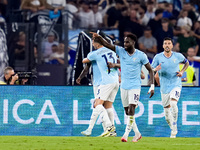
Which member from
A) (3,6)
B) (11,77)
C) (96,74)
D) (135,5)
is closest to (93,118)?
(96,74)

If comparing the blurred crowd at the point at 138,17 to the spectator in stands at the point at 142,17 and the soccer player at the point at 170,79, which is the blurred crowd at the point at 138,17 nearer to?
the spectator in stands at the point at 142,17

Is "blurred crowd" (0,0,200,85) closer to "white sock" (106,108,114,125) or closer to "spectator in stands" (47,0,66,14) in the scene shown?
"spectator in stands" (47,0,66,14)

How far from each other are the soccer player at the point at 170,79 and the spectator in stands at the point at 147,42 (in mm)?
5720

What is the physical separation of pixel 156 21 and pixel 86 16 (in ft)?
7.65

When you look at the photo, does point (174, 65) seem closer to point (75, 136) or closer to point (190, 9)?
point (75, 136)

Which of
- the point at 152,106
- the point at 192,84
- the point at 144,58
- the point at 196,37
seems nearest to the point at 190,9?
the point at 196,37

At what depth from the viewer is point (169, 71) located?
45.8 feet

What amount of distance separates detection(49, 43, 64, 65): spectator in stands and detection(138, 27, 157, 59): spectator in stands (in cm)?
336

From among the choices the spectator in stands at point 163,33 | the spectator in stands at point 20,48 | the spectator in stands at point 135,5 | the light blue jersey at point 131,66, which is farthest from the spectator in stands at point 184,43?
the light blue jersey at point 131,66

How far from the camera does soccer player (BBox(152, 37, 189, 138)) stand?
13812 millimetres

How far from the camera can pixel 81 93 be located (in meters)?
14.8

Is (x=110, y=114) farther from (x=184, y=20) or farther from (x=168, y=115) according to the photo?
(x=184, y=20)

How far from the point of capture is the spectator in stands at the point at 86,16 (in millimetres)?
19672

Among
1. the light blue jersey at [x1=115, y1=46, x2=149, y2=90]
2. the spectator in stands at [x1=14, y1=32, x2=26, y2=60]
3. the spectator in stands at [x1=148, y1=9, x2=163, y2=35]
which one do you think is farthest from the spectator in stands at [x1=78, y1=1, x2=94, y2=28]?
the light blue jersey at [x1=115, y1=46, x2=149, y2=90]
